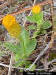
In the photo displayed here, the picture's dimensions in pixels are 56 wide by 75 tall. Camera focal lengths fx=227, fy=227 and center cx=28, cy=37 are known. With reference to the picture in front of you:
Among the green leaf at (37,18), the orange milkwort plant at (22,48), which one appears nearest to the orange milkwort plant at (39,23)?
the green leaf at (37,18)

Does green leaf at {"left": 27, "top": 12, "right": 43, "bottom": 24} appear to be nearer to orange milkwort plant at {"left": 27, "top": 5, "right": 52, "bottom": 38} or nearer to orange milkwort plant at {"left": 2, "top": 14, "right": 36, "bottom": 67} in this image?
orange milkwort plant at {"left": 27, "top": 5, "right": 52, "bottom": 38}

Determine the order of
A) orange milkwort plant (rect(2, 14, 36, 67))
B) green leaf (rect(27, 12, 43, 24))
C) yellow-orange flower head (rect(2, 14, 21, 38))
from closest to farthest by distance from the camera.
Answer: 1. yellow-orange flower head (rect(2, 14, 21, 38))
2. orange milkwort plant (rect(2, 14, 36, 67))
3. green leaf (rect(27, 12, 43, 24))

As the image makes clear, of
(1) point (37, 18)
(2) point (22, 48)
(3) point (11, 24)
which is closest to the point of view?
(3) point (11, 24)

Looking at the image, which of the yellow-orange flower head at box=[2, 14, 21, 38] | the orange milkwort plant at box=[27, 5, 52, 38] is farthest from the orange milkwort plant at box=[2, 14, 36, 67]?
the orange milkwort plant at box=[27, 5, 52, 38]

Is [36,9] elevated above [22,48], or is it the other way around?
[36,9]

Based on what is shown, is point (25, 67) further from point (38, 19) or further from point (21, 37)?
point (38, 19)

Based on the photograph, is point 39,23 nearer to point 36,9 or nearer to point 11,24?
point 36,9

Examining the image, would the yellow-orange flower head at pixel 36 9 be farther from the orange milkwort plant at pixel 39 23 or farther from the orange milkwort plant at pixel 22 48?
the orange milkwort plant at pixel 22 48

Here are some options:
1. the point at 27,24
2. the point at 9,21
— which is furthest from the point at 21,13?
the point at 9,21

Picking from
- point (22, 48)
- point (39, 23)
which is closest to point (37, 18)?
point (39, 23)

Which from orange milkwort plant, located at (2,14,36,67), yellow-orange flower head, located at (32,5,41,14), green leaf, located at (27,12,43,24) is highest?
yellow-orange flower head, located at (32,5,41,14)
